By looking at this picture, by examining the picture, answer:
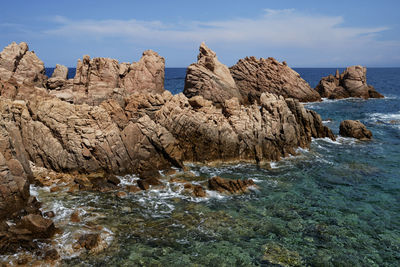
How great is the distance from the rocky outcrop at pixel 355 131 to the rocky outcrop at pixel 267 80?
36.1 metres

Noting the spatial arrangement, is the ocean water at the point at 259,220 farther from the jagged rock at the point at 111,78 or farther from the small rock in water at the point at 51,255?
the jagged rock at the point at 111,78

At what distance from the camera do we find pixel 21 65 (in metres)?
59.6

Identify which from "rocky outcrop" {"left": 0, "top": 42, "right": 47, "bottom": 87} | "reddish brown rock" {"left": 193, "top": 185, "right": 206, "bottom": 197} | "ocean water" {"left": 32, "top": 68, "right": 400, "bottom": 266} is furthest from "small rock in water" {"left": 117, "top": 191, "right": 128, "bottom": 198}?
"rocky outcrop" {"left": 0, "top": 42, "right": 47, "bottom": 87}

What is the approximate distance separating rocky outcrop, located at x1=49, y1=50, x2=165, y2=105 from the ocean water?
83.0ft

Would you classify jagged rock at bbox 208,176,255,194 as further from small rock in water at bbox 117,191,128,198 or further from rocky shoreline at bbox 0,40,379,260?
small rock in water at bbox 117,191,128,198

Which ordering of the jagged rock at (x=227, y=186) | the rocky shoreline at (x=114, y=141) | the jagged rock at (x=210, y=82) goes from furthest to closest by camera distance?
the jagged rock at (x=210, y=82) < the jagged rock at (x=227, y=186) < the rocky shoreline at (x=114, y=141)

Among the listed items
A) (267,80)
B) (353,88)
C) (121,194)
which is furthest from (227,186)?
(353,88)

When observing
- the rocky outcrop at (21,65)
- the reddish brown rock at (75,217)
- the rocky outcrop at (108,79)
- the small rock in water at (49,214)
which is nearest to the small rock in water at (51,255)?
the reddish brown rock at (75,217)

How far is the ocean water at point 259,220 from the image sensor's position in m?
18.1

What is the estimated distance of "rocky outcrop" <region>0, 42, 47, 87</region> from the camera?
56.6 m

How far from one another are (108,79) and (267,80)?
150 ft

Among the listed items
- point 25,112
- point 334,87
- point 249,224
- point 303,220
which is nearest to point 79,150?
point 25,112

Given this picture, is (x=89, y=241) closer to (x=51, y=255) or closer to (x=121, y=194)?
(x=51, y=255)

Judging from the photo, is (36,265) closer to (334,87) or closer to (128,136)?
(128,136)
